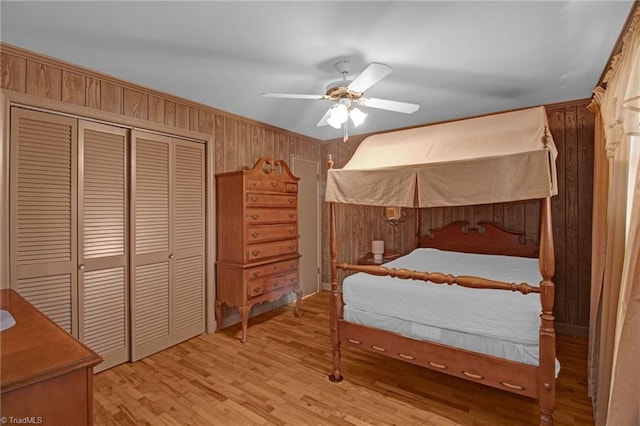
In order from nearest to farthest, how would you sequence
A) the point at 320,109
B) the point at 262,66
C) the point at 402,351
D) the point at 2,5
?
the point at 2,5 → the point at 402,351 → the point at 262,66 → the point at 320,109

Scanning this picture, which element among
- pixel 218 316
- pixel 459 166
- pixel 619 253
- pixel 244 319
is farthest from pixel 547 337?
pixel 218 316

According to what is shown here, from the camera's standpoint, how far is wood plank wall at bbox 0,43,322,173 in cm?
228

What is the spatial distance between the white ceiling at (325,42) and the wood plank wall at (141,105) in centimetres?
13

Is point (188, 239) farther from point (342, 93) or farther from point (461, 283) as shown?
point (461, 283)

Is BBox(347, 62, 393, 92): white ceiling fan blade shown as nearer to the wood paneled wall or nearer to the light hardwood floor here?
the wood paneled wall

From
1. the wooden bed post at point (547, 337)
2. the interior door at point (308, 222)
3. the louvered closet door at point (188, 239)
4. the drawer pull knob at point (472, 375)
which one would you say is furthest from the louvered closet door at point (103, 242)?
the wooden bed post at point (547, 337)

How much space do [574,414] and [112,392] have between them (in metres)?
3.37

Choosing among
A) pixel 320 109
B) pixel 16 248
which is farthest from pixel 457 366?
pixel 16 248

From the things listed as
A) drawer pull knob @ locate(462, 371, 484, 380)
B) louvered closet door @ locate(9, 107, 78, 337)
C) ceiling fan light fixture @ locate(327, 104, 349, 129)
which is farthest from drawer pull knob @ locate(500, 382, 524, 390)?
louvered closet door @ locate(9, 107, 78, 337)

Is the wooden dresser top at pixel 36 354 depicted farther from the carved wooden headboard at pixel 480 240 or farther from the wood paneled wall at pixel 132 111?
the carved wooden headboard at pixel 480 240

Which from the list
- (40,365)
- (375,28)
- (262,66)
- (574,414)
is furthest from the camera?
(262,66)

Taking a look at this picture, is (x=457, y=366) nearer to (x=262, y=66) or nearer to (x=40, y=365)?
(x=40, y=365)

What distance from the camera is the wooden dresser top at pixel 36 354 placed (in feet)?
3.24

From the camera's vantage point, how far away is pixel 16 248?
7.36 feet
